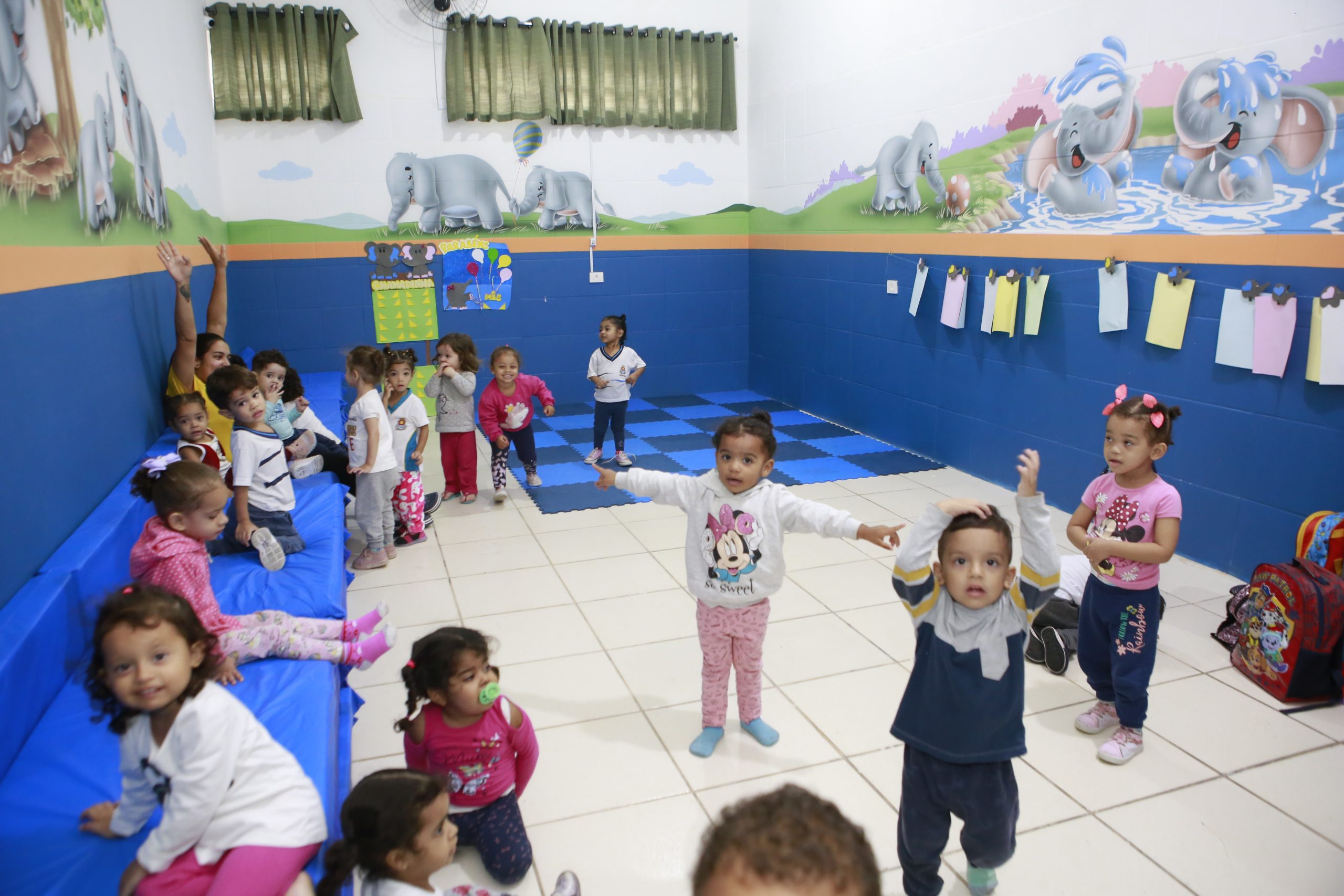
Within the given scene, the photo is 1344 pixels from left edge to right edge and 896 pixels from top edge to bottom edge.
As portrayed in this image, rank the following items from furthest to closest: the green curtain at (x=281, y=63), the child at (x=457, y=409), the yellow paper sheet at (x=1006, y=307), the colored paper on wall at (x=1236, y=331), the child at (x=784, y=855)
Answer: the green curtain at (x=281, y=63), the yellow paper sheet at (x=1006, y=307), the child at (x=457, y=409), the colored paper on wall at (x=1236, y=331), the child at (x=784, y=855)

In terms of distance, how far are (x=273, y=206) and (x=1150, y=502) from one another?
631 centimetres

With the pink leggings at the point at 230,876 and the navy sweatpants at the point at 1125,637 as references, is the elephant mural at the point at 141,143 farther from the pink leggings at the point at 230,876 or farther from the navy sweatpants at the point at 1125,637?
the navy sweatpants at the point at 1125,637

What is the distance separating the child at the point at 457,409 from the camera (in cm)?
466

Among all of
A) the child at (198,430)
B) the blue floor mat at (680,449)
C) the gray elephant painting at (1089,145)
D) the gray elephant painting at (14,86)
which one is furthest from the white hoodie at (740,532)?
the gray elephant painting at (1089,145)

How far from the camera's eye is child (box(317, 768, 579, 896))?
1.46 metres

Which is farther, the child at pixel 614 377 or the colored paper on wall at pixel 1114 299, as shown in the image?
the child at pixel 614 377

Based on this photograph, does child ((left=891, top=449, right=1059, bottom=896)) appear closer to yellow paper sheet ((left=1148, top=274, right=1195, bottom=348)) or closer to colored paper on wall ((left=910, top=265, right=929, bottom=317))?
yellow paper sheet ((left=1148, top=274, right=1195, bottom=348))

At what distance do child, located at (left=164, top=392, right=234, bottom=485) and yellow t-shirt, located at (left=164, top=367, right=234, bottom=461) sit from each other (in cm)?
38

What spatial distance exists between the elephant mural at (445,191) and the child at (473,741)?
5.57m

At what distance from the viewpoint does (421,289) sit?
22.8 ft

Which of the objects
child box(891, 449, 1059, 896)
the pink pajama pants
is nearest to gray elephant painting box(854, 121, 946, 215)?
the pink pajama pants

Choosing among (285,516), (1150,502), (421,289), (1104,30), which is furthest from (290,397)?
(1104,30)

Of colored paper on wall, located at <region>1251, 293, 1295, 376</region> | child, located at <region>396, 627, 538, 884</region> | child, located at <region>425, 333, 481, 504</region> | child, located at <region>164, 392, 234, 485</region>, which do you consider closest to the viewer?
child, located at <region>396, 627, 538, 884</region>

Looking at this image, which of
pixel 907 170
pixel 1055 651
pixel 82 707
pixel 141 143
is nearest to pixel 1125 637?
pixel 1055 651
